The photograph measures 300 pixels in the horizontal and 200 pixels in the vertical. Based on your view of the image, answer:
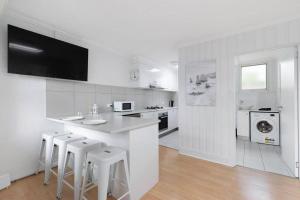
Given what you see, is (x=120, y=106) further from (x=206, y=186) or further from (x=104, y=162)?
(x=206, y=186)

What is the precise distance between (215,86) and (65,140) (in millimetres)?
2563

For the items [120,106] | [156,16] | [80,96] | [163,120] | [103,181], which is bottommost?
[103,181]

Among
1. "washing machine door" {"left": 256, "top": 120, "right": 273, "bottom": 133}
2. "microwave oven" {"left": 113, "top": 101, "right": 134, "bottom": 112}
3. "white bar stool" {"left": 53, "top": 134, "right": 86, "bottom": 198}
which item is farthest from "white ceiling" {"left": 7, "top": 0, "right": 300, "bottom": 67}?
"washing machine door" {"left": 256, "top": 120, "right": 273, "bottom": 133}

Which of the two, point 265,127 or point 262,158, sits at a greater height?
point 265,127

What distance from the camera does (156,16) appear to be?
206 cm

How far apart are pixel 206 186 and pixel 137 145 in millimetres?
1139

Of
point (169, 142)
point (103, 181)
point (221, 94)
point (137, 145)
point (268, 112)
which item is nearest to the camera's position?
point (103, 181)

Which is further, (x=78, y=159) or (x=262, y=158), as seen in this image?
(x=262, y=158)

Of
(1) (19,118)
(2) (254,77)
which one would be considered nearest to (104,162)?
(1) (19,118)

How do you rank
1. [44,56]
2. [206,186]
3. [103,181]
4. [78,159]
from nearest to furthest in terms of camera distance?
[103,181] < [78,159] < [206,186] < [44,56]

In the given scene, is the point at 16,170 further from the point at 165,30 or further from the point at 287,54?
the point at 287,54

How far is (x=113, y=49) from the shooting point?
3.47 m

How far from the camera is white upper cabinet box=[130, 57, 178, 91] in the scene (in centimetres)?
400

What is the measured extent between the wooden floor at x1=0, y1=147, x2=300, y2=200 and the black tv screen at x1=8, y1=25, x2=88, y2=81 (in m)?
1.56
